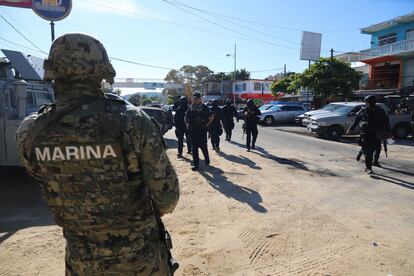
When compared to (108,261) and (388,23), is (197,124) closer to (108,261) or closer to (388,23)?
(108,261)

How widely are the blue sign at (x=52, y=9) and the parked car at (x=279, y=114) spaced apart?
14.5 meters

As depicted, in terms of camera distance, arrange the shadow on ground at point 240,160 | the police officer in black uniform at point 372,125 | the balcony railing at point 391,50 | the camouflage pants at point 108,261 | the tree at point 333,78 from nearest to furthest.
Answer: the camouflage pants at point 108,261 < the police officer in black uniform at point 372,125 < the shadow on ground at point 240,160 < the balcony railing at point 391,50 < the tree at point 333,78

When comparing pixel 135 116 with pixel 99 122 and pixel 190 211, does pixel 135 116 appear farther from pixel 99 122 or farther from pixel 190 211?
pixel 190 211

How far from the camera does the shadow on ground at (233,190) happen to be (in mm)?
5273

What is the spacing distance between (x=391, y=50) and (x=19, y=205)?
26.4 meters

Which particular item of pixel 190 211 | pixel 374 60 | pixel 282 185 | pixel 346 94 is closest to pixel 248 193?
pixel 282 185

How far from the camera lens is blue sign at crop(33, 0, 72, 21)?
1145cm

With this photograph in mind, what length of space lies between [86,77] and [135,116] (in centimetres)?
32

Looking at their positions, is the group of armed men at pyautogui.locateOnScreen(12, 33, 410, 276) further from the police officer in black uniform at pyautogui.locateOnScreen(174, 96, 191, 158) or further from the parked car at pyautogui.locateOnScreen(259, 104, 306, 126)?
the parked car at pyautogui.locateOnScreen(259, 104, 306, 126)

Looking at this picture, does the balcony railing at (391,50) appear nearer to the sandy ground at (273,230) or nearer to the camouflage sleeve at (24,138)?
the sandy ground at (273,230)

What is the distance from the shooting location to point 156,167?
170 cm

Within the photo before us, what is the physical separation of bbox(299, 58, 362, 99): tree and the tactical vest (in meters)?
24.6

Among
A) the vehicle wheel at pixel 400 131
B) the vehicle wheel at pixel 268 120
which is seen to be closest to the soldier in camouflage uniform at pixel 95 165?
the vehicle wheel at pixel 400 131

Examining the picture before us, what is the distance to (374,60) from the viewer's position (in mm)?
27406
